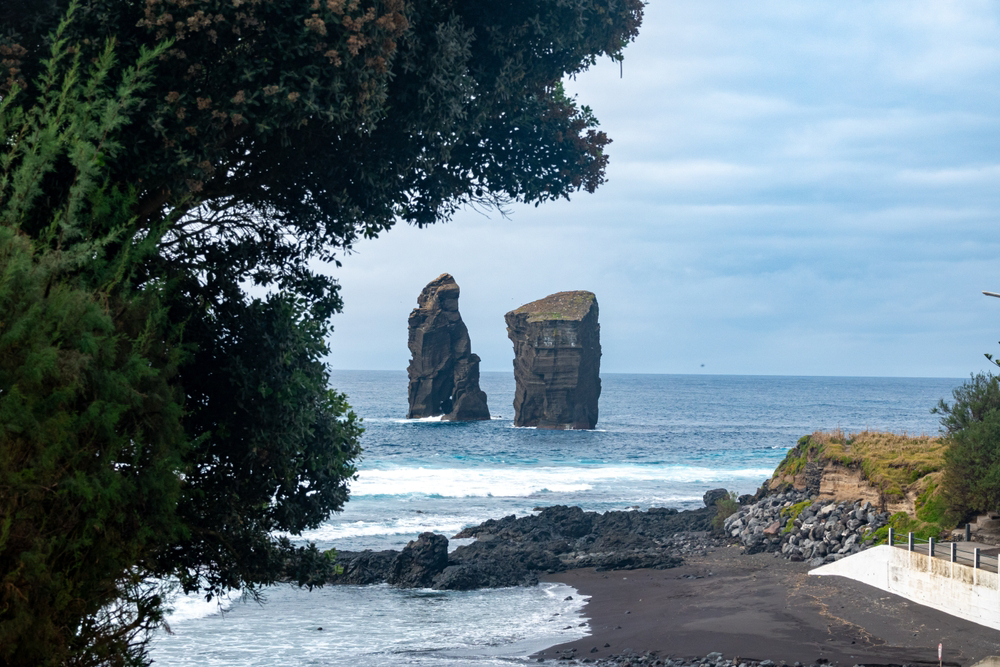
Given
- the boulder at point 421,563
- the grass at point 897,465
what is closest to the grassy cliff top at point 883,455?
the grass at point 897,465

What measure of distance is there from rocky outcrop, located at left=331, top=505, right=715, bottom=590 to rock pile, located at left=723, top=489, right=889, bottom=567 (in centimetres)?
203

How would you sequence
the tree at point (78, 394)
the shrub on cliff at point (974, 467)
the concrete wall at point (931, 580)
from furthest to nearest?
the shrub on cliff at point (974, 467) < the concrete wall at point (931, 580) < the tree at point (78, 394)

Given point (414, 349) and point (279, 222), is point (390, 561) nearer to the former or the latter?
point (279, 222)

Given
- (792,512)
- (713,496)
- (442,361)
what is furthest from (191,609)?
(442,361)

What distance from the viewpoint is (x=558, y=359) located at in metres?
98.7

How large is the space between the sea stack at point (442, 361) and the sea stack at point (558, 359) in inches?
332

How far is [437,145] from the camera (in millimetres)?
10461

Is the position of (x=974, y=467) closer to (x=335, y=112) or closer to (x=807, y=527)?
(x=807, y=527)

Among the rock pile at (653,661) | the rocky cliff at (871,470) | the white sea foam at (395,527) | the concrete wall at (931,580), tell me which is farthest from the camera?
the white sea foam at (395,527)

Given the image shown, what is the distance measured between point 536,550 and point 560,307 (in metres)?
71.1

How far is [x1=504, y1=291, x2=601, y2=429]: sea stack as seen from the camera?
322 feet

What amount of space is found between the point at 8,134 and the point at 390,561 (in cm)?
2250

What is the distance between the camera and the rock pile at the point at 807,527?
24.9 metres

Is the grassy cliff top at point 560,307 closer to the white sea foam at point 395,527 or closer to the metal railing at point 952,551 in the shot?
the white sea foam at point 395,527
